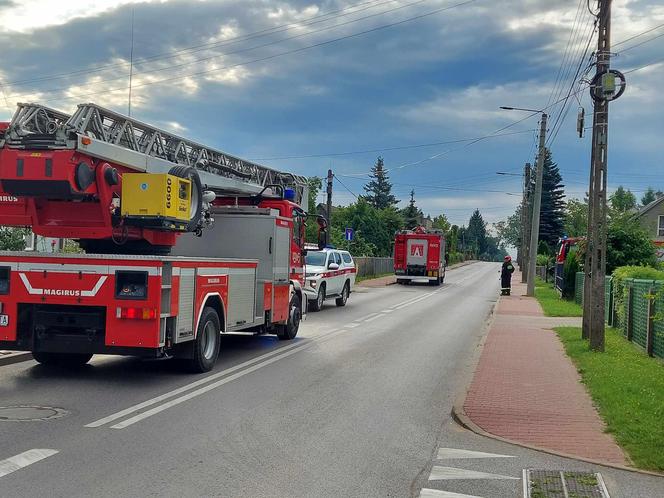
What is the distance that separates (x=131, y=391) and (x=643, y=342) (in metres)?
9.74

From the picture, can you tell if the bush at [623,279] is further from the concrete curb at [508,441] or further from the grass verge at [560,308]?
Result: the concrete curb at [508,441]

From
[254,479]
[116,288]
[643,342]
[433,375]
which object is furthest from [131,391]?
[643,342]

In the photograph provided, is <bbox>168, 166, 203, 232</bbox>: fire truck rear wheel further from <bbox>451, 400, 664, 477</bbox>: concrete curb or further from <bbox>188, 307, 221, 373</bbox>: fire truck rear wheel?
<bbox>451, 400, 664, 477</bbox>: concrete curb

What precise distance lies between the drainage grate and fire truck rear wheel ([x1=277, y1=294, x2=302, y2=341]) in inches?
349

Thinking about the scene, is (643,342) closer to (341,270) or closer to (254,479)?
(254,479)

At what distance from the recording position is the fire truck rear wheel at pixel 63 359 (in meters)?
10.4

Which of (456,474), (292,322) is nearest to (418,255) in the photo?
(292,322)

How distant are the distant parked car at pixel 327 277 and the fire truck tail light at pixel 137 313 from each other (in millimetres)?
12166

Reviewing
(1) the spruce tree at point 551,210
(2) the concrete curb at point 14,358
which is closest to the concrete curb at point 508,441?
(2) the concrete curb at point 14,358

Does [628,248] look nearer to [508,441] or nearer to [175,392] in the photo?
[508,441]

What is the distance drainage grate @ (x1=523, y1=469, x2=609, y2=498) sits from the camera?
538 centimetres

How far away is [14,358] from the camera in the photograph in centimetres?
1073

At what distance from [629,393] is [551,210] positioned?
78886 mm

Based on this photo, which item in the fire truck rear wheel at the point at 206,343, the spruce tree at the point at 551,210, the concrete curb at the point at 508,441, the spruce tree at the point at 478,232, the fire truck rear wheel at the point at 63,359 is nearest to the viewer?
the concrete curb at the point at 508,441
